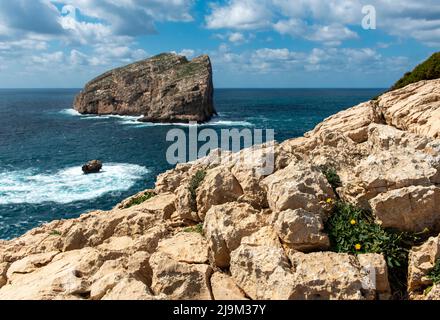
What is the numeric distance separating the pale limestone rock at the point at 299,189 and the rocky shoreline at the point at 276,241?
0.11ft

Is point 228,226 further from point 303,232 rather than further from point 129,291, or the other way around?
point 129,291

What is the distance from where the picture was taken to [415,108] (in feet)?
66.6

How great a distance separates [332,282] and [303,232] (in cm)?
161

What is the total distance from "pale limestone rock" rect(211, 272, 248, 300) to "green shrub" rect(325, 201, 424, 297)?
2.88m

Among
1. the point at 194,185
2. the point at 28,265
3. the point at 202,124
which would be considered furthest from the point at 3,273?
the point at 202,124

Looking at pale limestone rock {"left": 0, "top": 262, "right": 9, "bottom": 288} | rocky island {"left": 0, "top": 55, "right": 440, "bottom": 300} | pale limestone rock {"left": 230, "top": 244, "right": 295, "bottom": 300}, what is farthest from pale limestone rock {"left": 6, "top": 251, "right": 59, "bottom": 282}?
pale limestone rock {"left": 230, "top": 244, "right": 295, "bottom": 300}

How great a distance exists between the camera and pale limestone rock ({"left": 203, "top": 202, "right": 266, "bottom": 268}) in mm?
10891

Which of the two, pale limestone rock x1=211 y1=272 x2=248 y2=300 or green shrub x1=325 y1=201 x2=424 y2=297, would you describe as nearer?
pale limestone rock x1=211 y1=272 x2=248 y2=300

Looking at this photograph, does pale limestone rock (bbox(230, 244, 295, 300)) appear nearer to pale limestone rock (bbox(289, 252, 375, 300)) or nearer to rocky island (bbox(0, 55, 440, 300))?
rocky island (bbox(0, 55, 440, 300))

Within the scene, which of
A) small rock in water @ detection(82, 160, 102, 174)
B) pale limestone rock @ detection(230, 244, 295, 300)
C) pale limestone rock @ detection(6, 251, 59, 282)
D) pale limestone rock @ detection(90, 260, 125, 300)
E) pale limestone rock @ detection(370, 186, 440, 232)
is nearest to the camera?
pale limestone rock @ detection(230, 244, 295, 300)

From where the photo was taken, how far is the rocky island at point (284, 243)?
9.03m

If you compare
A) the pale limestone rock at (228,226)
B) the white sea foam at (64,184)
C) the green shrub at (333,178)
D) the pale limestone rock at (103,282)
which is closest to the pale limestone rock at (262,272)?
the pale limestone rock at (228,226)

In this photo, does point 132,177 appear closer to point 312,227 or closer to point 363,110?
point 363,110
